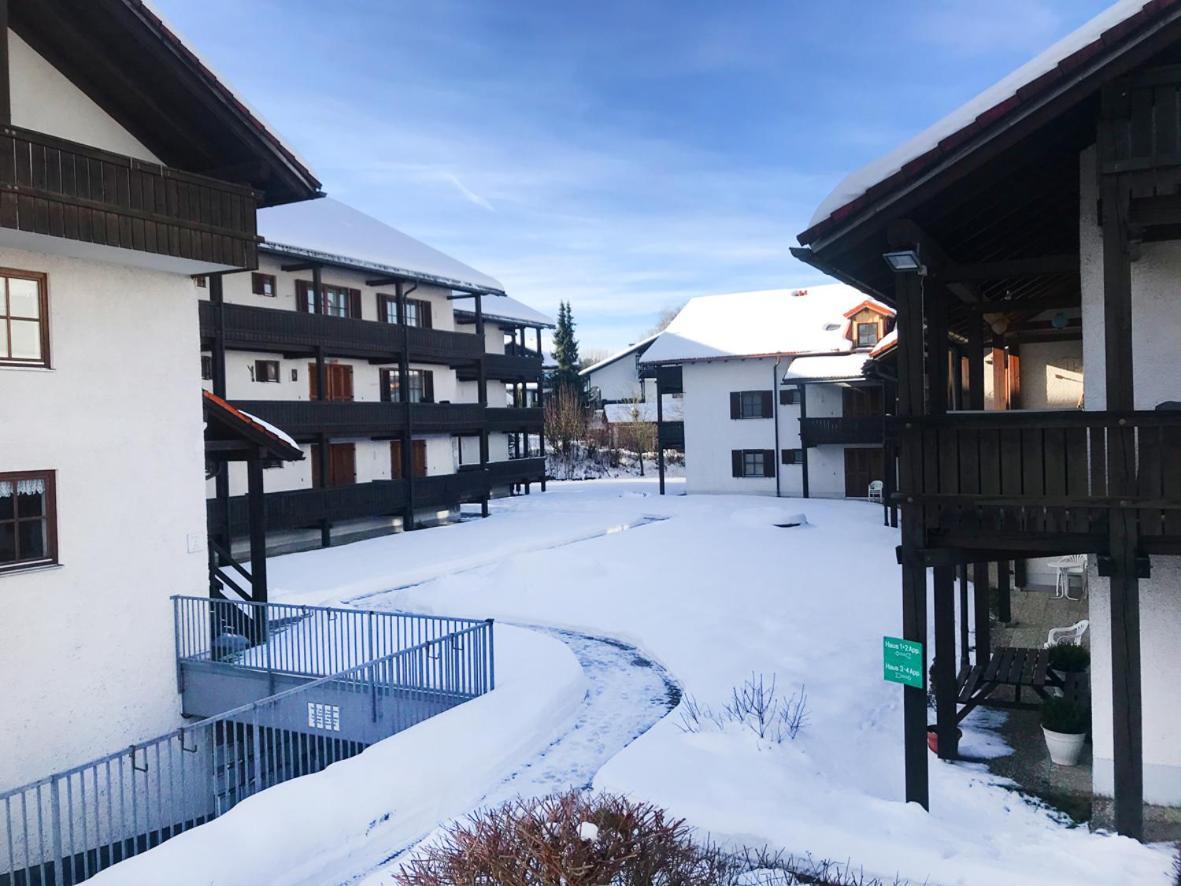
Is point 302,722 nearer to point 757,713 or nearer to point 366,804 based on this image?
point 366,804

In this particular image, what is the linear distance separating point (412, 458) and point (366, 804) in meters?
25.0

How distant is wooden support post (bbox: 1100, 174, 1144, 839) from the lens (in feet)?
23.5

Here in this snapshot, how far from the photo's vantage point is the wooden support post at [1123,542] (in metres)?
7.18

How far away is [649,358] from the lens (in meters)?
41.4

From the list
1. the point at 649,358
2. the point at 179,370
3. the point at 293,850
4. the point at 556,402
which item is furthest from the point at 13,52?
the point at 556,402

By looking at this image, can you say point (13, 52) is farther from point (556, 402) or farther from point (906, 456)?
point (556, 402)

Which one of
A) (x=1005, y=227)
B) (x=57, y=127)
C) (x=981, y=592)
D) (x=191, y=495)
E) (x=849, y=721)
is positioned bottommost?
(x=849, y=721)

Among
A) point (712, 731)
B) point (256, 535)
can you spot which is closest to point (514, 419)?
point (256, 535)

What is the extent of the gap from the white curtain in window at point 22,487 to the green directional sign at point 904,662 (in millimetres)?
10807

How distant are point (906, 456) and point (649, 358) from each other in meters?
33.5

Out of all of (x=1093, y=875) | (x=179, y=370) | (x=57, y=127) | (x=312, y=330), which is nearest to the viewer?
(x=1093, y=875)

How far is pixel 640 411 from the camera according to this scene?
6188 centimetres

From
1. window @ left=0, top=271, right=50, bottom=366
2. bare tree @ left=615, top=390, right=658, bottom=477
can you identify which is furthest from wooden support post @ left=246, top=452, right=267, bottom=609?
bare tree @ left=615, top=390, right=658, bottom=477

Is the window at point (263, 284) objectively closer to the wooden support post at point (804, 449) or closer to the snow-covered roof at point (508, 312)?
the snow-covered roof at point (508, 312)
